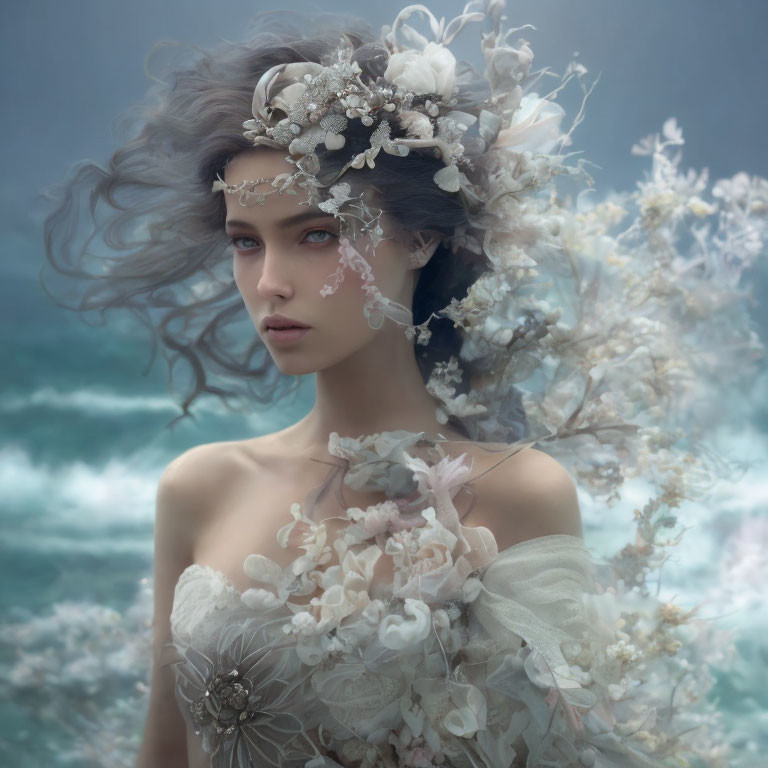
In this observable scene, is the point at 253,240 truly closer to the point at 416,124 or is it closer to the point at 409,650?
the point at 416,124

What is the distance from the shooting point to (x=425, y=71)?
4.07 feet

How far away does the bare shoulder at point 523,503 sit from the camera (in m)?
1.25

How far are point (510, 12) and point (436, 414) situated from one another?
1074 millimetres

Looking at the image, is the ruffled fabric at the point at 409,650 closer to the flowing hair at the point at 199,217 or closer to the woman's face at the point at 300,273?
the woman's face at the point at 300,273

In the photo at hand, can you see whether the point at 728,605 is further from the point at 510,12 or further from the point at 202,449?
the point at 510,12

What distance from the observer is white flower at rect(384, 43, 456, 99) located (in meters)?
1.24

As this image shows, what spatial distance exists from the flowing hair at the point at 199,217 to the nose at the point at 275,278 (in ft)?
0.41

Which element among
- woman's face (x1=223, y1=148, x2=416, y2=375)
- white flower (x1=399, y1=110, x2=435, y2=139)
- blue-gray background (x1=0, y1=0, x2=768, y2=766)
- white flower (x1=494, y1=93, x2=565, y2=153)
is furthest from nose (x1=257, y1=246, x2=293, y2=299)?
blue-gray background (x1=0, y1=0, x2=768, y2=766)

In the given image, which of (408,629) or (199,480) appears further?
(199,480)

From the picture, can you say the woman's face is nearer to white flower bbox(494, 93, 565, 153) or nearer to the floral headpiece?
the floral headpiece

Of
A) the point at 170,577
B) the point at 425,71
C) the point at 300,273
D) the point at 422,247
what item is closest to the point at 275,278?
the point at 300,273

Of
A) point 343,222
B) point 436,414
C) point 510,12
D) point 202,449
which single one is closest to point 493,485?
point 436,414

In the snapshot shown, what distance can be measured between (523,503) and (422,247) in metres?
0.37

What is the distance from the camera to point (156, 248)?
151 cm
